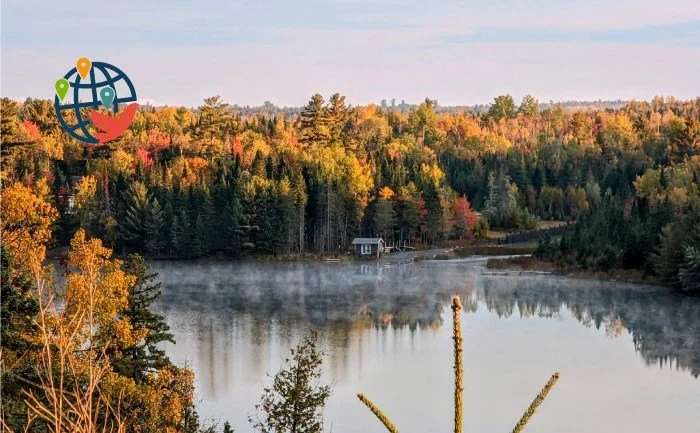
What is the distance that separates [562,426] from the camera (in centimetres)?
2327

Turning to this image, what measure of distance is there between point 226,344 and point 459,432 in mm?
28248

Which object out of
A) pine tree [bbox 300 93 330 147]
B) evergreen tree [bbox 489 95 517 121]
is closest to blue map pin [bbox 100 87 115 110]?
pine tree [bbox 300 93 330 147]

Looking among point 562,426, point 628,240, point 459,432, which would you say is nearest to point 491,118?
point 628,240

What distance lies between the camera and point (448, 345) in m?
33.0

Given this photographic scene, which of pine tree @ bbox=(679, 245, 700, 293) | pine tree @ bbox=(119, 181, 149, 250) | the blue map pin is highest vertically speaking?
the blue map pin

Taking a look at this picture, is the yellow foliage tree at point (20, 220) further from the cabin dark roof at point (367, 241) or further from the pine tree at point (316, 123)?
the pine tree at point (316, 123)

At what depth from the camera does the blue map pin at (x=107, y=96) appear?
4275 centimetres

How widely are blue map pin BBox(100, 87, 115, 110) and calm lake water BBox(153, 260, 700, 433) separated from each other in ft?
28.7

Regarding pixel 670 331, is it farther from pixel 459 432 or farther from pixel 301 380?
pixel 459 432

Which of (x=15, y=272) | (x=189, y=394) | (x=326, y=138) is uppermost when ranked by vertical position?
(x=326, y=138)

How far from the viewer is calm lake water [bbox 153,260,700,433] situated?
24453mm

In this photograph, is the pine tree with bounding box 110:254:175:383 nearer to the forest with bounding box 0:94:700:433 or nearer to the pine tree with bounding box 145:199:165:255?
the forest with bounding box 0:94:700:433

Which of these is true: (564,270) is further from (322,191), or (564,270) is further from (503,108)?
(503,108)

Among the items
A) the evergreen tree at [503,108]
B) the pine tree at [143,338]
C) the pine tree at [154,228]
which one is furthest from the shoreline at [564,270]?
the evergreen tree at [503,108]
